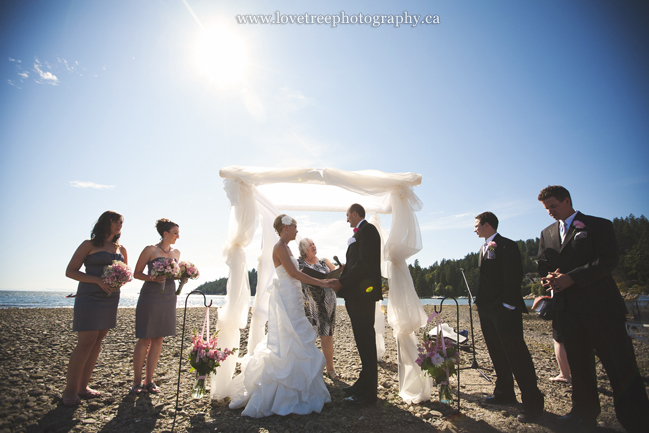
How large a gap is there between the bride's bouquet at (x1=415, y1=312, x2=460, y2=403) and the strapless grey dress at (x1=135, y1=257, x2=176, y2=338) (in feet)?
11.4

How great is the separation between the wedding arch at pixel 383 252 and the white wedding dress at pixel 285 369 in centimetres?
55

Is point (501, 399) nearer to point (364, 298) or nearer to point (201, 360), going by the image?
point (364, 298)

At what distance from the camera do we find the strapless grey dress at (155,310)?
13.5 feet

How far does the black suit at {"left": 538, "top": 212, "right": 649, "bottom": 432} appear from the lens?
2758 mm

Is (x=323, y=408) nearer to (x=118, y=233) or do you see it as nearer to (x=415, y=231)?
(x=415, y=231)

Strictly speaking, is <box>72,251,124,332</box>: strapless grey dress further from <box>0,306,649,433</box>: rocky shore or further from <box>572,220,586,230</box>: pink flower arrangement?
<box>572,220,586,230</box>: pink flower arrangement

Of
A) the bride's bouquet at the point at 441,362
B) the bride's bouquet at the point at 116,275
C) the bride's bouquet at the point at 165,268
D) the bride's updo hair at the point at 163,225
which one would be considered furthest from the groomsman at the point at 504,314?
the bride's bouquet at the point at 116,275

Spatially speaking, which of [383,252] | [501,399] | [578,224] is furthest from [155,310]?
[578,224]

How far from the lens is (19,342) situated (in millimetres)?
8383

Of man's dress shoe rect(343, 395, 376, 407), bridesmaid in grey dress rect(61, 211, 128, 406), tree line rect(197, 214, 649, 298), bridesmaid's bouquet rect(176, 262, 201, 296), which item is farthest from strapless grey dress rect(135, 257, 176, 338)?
tree line rect(197, 214, 649, 298)

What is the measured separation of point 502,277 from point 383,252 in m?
1.65

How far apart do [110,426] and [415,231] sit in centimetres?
Result: 456

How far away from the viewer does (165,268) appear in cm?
409

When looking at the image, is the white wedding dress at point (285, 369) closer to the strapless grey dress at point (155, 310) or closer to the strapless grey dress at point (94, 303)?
the strapless grey dress at point (155, 310)
